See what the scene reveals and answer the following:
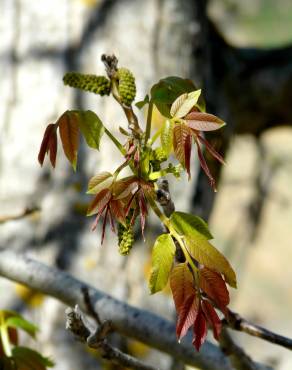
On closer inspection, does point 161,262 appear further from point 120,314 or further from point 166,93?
point 120,314

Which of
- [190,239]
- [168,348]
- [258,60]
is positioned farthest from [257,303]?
[190,239]

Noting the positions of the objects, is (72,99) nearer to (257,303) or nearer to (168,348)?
(168,348)

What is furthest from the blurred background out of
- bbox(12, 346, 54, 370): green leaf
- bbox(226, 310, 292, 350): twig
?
bbox(226, 310, 292, 350): twig

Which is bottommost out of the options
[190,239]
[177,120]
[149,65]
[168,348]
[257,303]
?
[257,303]

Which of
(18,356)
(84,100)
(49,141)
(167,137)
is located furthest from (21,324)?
(84,100)

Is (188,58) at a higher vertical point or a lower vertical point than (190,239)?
higher

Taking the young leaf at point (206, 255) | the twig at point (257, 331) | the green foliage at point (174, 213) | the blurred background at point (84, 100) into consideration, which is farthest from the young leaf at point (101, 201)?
the blurred background at point (84, 100)

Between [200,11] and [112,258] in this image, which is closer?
[112,258]

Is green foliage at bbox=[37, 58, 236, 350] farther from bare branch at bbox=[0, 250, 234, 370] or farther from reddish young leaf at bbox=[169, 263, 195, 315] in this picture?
bare branch at bbox=[0, 250, 234, 370]

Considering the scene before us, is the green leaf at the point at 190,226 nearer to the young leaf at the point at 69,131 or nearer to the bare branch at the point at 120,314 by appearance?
the young leaf at the point at 69,131
